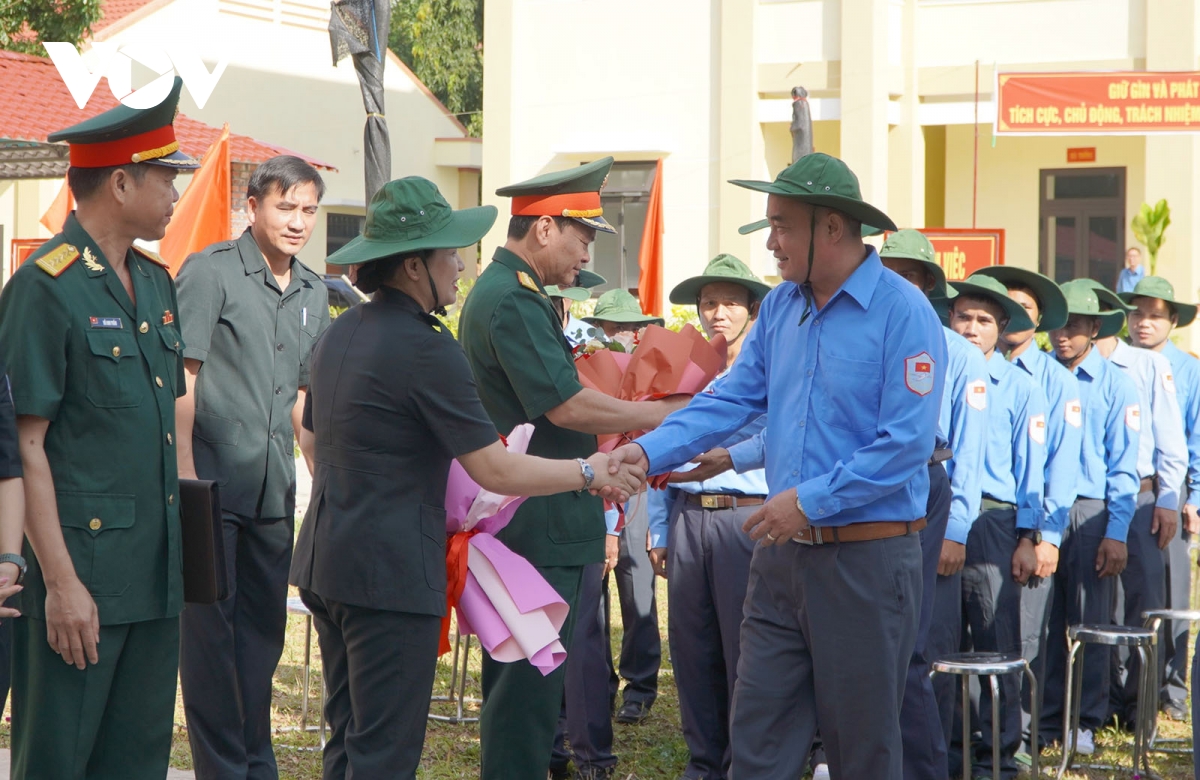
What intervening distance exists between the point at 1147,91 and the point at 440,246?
45.8 ft

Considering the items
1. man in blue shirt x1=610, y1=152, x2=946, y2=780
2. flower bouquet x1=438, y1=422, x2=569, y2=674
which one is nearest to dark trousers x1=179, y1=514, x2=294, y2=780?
flower bouquet x1=438, y1=422, x2=569, y2=674

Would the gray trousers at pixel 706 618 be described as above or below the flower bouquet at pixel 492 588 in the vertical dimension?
below

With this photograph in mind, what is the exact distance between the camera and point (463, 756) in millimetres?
6191

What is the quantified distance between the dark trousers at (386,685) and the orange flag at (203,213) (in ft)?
17.5

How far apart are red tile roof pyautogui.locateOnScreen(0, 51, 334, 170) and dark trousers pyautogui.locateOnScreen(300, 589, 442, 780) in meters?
13.7

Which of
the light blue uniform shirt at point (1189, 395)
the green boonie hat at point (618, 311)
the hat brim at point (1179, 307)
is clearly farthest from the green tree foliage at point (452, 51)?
the light blue uniform shirt at point (1189, 395)

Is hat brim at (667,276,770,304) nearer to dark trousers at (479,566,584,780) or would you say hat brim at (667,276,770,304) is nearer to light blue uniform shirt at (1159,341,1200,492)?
dark trousers at (479,566,584,780)

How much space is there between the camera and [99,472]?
3.38 meters

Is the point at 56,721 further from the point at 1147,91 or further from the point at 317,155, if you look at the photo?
the point at 317,155

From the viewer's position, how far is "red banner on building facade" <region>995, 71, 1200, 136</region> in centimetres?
1552

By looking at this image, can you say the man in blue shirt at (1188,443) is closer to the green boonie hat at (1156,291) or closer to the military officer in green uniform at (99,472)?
the green boonie hat at (1156,291)

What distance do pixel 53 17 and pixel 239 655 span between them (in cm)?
1646

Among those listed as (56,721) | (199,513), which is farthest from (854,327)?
(56,721)

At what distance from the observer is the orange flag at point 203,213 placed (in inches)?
338
